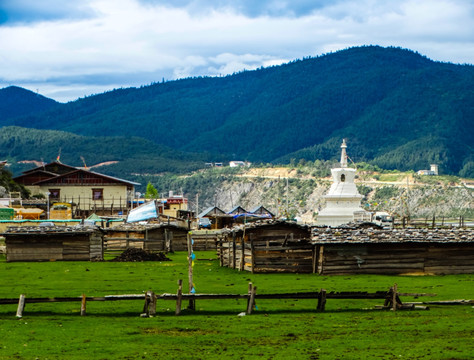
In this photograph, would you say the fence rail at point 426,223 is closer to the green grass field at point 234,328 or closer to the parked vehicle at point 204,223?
the parked vehicle at point 204,223

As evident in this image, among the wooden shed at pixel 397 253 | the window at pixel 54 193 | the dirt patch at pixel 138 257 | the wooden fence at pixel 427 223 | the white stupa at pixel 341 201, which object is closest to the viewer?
the wooden shed at pixel 397 253

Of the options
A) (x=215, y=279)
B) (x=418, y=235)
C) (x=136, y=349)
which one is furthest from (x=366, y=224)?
(x=136, y=349)

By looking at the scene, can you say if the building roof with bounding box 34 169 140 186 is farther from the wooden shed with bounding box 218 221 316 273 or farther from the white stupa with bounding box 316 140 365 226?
the wooden shed with bounding box 218 221 316 273

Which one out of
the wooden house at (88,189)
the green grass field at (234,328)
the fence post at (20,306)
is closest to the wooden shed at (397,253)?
the green grass field at (234,328)

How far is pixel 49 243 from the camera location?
200ft

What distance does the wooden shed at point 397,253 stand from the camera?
154ft

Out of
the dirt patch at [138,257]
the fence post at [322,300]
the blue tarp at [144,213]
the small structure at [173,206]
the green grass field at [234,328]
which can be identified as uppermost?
the blue tarp at [144,213]

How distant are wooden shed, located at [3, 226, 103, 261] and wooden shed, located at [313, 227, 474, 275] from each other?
19.3 meters

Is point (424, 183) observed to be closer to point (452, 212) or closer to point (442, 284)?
point (452, 212)

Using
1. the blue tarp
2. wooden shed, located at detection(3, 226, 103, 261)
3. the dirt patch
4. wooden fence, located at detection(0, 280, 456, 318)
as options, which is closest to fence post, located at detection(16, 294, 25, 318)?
wooden fence, located at detection(0, 280, 456, 318)

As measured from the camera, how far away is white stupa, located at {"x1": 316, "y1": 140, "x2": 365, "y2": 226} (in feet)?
278

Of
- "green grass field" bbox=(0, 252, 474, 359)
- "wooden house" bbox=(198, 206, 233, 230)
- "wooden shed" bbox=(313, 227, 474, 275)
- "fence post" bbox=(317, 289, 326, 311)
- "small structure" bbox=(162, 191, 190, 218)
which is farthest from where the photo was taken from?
"small structure" bbox=(162, 191, 190, 218)

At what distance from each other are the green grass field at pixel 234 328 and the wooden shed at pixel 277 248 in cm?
785

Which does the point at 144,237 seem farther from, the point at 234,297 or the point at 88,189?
the point at 88,189
